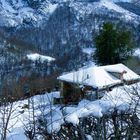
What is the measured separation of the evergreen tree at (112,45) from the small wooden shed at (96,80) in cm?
451

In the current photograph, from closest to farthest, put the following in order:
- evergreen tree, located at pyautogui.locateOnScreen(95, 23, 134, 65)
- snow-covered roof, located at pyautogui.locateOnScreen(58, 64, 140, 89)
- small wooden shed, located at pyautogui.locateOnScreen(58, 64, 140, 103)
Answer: small wooden shed, located at pyautogui.locateOnScreen(58, 64, 140, 103) → snow-covered roof, located at pyautogui.locateOnScreen(58, 64, 140, 89) → evergreen tree, located at pyautogui.locateOnScreen(95, 23, 134, 65)

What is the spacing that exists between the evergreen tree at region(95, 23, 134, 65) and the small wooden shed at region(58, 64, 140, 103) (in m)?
4.51

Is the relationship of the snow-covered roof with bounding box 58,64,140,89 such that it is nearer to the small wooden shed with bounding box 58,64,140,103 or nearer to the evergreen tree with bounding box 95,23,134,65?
the small wooden shed with bounding box 58,64,140,103

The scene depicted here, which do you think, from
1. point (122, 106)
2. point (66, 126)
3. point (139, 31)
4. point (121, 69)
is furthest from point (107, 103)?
point (139, 31)

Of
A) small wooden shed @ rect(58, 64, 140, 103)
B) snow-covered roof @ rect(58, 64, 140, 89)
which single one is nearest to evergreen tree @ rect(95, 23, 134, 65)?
small wooden shed @ rect(58, 64, 140, 103)

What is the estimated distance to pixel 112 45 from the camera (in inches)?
1399

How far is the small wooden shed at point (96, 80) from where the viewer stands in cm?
2597

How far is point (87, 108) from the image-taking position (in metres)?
6.21

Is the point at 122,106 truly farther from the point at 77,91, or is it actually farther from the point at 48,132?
the point at 77,91

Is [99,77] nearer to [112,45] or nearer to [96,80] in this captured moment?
[96,80]

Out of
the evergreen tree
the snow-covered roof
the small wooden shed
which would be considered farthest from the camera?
the evergreen tree

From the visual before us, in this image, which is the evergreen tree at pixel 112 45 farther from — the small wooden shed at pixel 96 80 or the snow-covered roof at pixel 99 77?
the snow-covered roof at pixel 99 77

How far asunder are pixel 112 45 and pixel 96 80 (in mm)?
8577

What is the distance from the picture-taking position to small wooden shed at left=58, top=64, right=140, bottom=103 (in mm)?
25969
